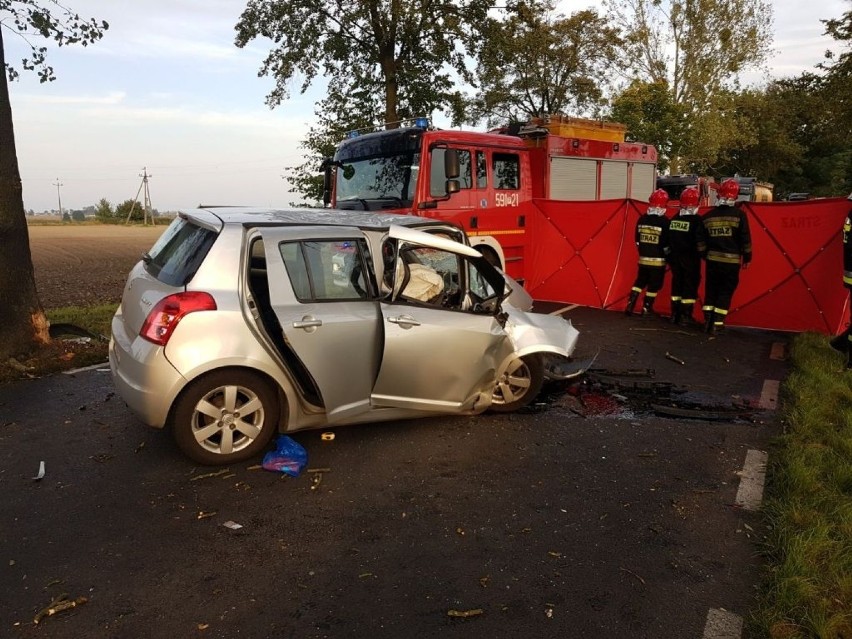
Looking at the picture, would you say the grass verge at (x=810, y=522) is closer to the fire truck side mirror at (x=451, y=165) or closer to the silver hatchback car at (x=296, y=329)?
the silver hatchback car at (x=296, y=329)

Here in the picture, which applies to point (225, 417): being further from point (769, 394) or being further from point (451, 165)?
point (451, 165)

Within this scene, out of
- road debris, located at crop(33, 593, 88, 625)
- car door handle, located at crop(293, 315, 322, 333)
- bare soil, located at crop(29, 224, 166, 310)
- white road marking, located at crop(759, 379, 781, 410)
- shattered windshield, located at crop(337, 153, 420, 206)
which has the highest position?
shattered windshield, located at crop(337, 153, 420, 206)

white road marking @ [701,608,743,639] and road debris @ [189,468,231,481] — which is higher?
road debris @ [189,468,231,481]

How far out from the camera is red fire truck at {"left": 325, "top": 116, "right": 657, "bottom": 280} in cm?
790

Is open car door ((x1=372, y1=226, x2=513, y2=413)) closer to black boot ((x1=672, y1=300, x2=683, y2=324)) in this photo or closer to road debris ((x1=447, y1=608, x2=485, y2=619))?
road debris ((x1=447, y1=608, x2=485, y2=619))

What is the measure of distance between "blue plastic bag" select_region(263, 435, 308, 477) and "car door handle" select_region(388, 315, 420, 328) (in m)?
1.07

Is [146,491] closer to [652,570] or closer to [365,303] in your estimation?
[365,303]

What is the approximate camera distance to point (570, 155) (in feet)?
33.3

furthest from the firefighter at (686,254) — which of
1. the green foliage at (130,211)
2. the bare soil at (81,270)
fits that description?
the green foliage at (130,211)

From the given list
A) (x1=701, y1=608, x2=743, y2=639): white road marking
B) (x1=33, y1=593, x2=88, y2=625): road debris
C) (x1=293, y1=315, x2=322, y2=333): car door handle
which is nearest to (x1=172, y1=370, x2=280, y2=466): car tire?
(x1=293, y1=315, x2=322, y2=333): car door handle

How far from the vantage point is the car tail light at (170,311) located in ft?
11.9

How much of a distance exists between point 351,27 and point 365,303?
14.5m

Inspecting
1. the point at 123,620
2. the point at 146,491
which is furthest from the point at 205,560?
the point at 146,491

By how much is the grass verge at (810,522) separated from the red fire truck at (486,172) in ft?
15.2
